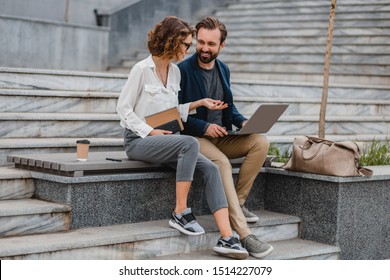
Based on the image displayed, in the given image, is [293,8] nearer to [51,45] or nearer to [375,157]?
[51,45]

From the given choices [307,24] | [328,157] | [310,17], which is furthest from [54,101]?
[310,17]

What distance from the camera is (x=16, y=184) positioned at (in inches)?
224

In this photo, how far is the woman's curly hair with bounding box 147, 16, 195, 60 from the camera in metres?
5.68

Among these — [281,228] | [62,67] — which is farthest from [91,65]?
[281,228]

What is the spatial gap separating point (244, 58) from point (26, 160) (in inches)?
272

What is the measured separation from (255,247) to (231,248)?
0.22 metres

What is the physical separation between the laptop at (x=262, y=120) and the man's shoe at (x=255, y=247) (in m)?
0.81

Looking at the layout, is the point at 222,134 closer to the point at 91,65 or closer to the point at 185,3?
the point at 91,65

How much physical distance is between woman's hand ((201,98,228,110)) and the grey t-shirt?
11.0 inches

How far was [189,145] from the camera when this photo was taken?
549 cm

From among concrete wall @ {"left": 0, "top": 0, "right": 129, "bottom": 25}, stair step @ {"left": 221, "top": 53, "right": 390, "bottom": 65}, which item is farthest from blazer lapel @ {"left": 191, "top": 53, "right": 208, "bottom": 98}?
concrete wall @ {"left": 0, "top": 0, "right": 129, "bottom": 25}

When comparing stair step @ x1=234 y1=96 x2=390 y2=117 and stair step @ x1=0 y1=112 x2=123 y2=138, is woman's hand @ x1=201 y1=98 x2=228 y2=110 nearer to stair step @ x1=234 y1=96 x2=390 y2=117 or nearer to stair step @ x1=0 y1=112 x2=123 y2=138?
stair step @ x1=0 y1=112 x2=123 y2=138

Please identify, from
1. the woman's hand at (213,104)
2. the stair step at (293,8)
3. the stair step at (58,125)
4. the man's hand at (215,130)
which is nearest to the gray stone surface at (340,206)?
the man's hand at (215,130)
